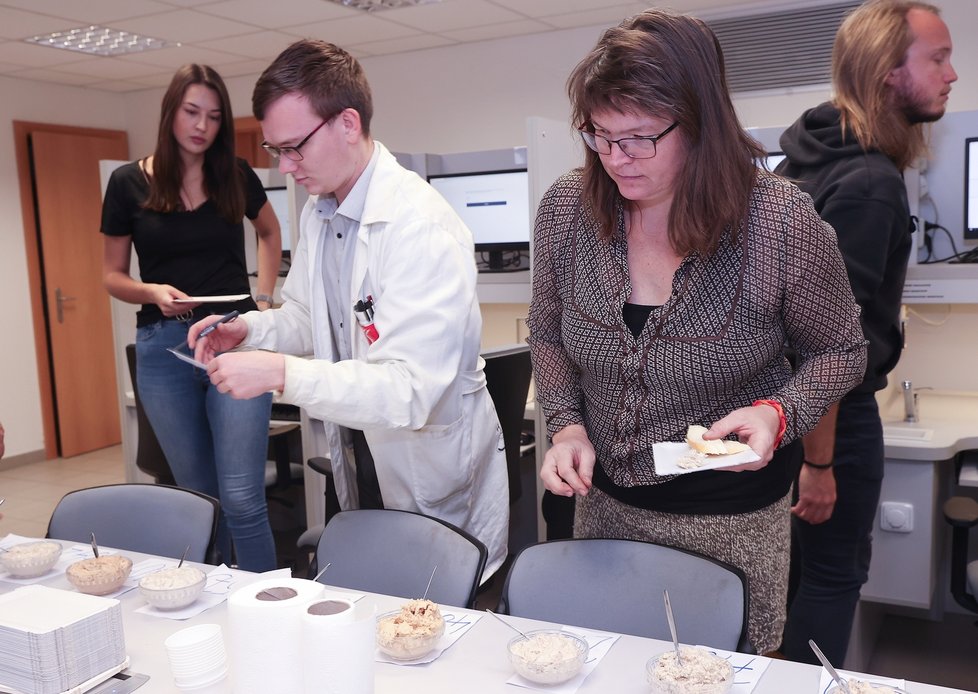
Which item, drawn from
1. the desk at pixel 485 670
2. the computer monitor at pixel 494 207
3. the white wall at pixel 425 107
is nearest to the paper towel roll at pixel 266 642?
the desk at pixel 485 670

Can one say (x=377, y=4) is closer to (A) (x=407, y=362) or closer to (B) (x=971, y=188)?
(B) (x=971, y=188)

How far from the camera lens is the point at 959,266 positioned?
9.25 feet

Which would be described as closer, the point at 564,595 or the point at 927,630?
the point at 564,595

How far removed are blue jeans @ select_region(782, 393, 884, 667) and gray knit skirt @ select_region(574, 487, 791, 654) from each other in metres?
0.43

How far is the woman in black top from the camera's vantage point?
8.29ft

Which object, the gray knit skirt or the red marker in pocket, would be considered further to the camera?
the red marker in pocket

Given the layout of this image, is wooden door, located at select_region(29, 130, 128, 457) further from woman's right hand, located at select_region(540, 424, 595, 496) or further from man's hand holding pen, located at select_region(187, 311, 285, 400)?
woman's right hand, located at select_region(540, 424, 595, 496)

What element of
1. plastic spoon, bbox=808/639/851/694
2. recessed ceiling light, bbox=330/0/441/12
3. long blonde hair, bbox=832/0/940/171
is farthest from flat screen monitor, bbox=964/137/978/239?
recessed ceiling light, bbox=330/0/441/12

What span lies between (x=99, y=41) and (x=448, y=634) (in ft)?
16.6

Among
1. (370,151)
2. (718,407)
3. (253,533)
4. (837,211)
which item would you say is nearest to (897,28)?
(837,211)

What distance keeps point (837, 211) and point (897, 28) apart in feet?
1.32

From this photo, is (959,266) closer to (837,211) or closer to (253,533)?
(837,211)

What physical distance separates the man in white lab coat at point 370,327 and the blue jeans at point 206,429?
62 centimetres

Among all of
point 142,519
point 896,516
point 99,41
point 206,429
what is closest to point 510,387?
point 206,429
